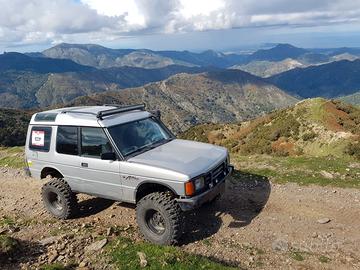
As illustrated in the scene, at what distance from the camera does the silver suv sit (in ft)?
28.9

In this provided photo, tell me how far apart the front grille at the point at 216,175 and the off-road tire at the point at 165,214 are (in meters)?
0.93

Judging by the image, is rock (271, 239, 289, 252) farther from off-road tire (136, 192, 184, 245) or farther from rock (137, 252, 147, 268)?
rock (137, 252, 147, 268)

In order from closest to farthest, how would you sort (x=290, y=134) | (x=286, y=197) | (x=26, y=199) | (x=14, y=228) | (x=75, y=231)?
(x=75, y=231)
(x=14, y=228)
(x=286, y=197)
(x=26, y=199)
(x=290, y=134)

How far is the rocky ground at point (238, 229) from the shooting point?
8133 millimetres

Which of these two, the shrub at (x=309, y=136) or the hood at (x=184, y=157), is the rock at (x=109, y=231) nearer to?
the hood at (x=184, y=157)

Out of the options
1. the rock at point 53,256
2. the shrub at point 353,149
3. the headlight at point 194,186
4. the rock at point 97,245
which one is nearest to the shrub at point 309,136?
the shrub at point 353,149

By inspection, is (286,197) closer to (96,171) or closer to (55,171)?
(96,171)

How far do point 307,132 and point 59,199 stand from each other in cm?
2783

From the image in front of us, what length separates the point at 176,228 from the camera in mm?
8750

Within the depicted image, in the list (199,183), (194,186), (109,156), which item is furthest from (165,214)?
(109,156)

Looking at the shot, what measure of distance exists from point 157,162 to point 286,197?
4.48m

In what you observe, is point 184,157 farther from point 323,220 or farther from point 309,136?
point 309,136

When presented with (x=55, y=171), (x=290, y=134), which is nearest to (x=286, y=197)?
(x=55, y=171)

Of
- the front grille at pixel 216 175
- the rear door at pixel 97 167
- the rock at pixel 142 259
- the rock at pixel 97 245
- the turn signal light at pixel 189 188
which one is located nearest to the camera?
the rock at pixel 142 259
